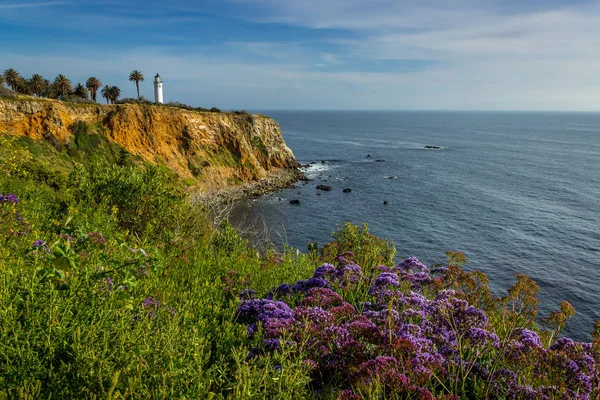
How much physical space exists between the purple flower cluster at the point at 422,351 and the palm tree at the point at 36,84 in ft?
284

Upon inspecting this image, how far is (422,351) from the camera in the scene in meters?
5.96

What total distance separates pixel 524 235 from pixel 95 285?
61.4 meters

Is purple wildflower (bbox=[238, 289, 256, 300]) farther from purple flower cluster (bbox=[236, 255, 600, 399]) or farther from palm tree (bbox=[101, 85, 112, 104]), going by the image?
palm tree (bbox=[101, 85, 112, 104])

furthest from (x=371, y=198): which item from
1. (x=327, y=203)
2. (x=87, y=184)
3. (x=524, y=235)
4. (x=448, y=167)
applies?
(x=87, y=184)

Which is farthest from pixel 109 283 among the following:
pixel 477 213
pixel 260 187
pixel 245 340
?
pixel 260 187

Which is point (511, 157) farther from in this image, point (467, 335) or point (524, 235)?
point (467, 335)

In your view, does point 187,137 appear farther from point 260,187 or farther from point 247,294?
point 247,294

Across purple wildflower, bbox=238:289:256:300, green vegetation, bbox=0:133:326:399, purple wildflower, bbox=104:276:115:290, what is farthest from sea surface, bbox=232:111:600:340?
purple wildflower, bbox=104:276:115:290

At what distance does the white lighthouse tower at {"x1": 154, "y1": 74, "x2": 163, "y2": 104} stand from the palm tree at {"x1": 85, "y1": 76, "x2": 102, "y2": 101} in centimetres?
1406

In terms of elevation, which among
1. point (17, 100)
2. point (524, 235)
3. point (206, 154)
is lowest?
point (524, 235)

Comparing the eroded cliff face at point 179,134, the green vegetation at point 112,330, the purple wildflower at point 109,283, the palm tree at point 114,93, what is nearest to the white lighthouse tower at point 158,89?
the palm tree at point 114,93

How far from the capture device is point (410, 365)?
17.5 ft

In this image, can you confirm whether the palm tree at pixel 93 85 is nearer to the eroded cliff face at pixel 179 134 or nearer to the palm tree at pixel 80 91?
the palm tree at pixel 80 91

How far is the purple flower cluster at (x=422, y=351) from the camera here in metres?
5.43
